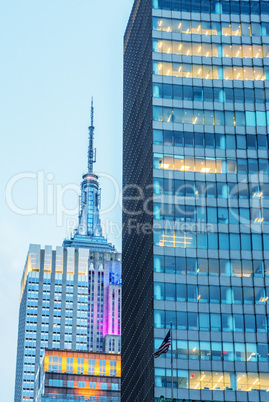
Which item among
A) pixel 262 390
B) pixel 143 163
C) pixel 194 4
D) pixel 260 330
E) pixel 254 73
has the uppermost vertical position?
pixel 194 4

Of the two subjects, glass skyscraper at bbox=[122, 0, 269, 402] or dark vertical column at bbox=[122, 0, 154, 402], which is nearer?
glass skyscraper at bbox=[122, 0, 269, 402]

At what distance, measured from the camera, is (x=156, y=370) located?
348 feet

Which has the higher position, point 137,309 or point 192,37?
point 192,37

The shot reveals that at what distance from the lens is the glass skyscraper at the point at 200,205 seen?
357 feet

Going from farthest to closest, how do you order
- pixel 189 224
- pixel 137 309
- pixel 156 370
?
1. pixel 137 309
2. pixel 189 224
3. pixel 156 370

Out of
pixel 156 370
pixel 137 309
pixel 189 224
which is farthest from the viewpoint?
pixel 137 309

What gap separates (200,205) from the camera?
11738cm

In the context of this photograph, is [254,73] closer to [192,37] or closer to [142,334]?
[192,37]

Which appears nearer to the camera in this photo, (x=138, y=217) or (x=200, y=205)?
(x=200, y=205)

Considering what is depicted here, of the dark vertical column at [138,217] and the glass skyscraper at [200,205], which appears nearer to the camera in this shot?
the glass skyscraper at [200,205]

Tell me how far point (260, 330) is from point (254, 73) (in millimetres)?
40940

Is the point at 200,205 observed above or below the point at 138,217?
below

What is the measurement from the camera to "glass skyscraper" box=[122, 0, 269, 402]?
4286 inches

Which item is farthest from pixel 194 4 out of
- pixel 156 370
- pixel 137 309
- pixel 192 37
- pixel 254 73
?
pixel 156 370
